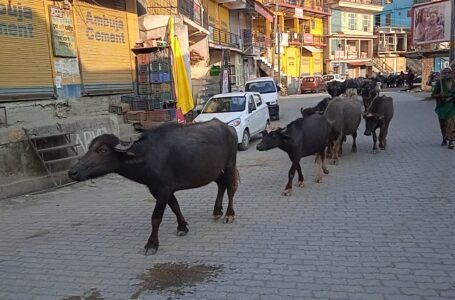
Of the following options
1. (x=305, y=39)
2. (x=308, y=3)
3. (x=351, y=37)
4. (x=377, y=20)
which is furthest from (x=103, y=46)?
(x=377, y=20)

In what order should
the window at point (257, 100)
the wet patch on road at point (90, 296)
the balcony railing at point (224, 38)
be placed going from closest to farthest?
the wet patch on road at point (90, 296) → the window at point (257, 100) → the balcony railing at point (224, 38)

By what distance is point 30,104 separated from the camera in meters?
10.3

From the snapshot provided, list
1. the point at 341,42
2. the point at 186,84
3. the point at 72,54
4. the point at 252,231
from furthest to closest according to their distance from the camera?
the point at 341,42 < the point at 186,84 < the point at 72,54 < the point at 252,231

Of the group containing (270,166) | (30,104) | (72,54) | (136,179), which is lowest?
(270,166)

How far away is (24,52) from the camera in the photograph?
1032 cm

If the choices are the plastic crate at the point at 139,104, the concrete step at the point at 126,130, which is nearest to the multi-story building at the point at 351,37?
the plastic crate at the point at 139,104

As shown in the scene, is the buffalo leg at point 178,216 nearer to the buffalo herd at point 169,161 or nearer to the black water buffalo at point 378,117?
the buffalo herd at point 169,161

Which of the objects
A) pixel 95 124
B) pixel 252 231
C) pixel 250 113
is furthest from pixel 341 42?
pixel 252 231

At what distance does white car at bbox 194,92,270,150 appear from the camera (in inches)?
522

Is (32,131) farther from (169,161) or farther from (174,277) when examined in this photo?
(174,277)

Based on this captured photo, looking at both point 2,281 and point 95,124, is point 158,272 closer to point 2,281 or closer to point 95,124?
point 2,281

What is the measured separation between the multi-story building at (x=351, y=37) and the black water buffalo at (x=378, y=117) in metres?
49.8

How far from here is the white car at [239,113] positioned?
1326cm

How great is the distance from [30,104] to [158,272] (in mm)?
7122
